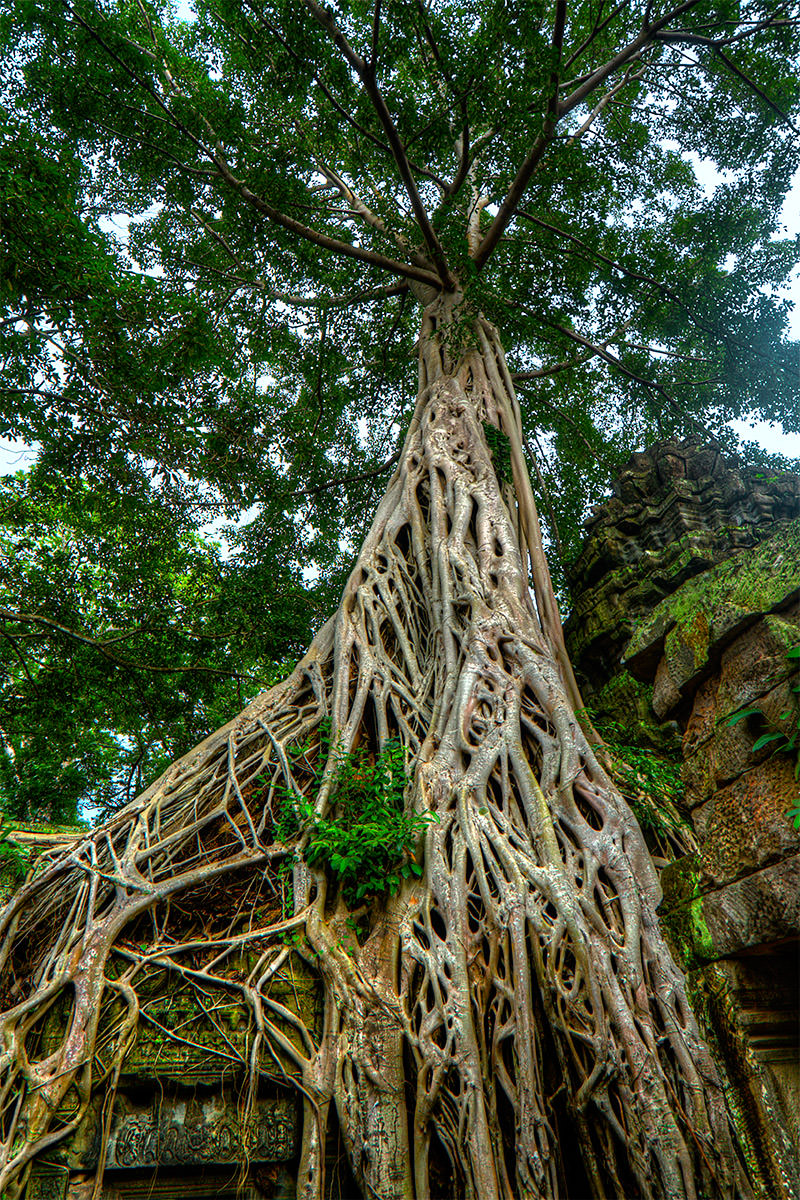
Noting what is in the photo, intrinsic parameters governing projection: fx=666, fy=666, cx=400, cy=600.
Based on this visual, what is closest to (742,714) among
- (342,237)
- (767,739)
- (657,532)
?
(767,739)

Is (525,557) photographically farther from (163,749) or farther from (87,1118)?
(163,749)

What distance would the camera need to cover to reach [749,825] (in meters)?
2.23

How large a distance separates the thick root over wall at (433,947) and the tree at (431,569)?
0.01 meters

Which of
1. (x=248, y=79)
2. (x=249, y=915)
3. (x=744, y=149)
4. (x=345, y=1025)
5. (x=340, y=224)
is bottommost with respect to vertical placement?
(x=345, y=1025)

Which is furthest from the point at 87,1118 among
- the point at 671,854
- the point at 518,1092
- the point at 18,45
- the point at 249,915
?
the point at 18,45

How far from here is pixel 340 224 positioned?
729 centimetres

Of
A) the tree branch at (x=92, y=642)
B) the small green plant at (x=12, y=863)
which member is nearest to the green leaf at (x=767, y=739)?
the small green plant at (x=12, y=863)

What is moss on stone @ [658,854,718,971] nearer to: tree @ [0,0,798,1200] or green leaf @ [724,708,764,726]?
tree @ [0,0,798,1200]

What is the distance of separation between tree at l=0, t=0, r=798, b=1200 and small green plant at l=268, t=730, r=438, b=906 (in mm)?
20

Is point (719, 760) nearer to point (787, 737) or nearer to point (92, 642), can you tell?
point (787, 737)

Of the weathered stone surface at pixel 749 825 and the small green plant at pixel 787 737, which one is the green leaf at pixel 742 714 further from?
the weathered stone surface at pixel 749 825

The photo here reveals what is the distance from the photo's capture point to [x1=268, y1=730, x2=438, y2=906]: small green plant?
284cm

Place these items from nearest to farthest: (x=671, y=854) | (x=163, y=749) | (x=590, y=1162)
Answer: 1. (x=590, y=1162)
2. (x=671, y=854)
3. (x=163, y=749)

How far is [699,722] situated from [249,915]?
2085 mm
